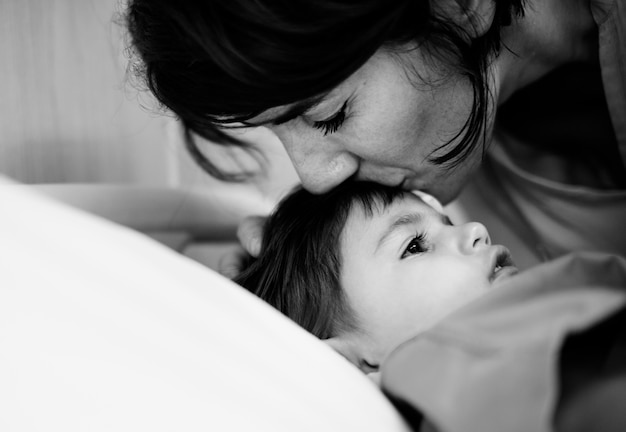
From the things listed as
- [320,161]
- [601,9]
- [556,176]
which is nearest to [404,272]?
[320,161]

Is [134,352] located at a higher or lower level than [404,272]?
higher

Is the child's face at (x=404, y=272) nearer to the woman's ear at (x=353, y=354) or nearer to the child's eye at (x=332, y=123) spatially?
the woman's ear at (x=353, y=354)

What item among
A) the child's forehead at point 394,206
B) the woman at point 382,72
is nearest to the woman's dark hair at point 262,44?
the woman at point 382,72

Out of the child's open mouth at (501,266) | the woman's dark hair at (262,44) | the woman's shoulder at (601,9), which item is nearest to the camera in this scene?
the woman's dark hair at (262,44)

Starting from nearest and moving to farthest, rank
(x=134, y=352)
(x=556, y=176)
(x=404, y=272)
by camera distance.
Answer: (x=134, y=352) < (x=404, y=272) < (x=556, y=176)

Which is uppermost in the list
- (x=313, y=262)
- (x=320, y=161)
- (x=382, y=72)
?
(x=382, y=72)

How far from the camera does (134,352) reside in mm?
435

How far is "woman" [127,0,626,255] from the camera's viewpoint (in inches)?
24.6

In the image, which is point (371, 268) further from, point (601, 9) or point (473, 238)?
point (601, 9)

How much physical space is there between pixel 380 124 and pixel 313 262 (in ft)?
0.58

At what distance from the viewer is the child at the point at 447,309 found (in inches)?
17.7

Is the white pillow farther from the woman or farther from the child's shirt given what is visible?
the woman

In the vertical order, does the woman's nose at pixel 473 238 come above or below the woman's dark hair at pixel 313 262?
above

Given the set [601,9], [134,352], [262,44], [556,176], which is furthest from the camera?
[556,176]
